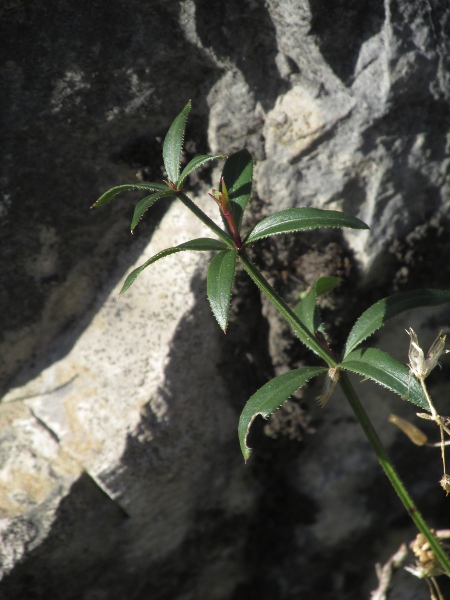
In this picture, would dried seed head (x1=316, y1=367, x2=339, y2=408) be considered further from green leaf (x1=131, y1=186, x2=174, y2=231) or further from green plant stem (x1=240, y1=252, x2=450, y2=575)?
green leaf (x1=131, y1=186, x2=174, y2=231)

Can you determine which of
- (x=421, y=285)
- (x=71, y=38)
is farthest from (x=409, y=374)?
(x=71, y=38)

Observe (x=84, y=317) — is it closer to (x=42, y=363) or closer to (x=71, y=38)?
(x=42, y=363)

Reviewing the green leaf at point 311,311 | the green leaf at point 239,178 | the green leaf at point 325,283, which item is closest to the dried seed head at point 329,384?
the green leaf at point 311,311

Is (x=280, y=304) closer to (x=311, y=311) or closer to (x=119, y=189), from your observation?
(x=311, y=311)

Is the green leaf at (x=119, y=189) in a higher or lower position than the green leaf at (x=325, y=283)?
higher

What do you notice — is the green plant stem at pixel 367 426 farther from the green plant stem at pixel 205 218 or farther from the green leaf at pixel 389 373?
the green plant stem at pixel 205 218

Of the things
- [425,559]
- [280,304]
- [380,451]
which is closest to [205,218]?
[280,304]
